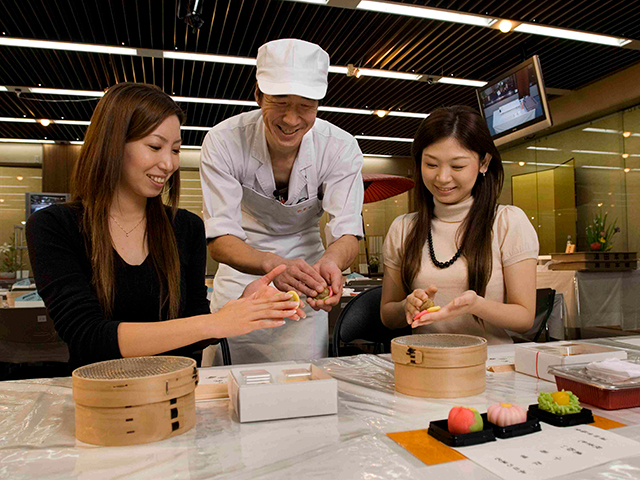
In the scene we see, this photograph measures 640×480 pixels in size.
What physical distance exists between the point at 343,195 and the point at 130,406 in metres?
1.30

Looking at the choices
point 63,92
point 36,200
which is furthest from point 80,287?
point 36,200

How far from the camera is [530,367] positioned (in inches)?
49.1

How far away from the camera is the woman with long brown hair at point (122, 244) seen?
3.83 feet

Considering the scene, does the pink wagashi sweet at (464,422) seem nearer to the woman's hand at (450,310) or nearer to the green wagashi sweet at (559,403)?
the green wagashi sweet at (559,403)

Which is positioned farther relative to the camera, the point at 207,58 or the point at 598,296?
the point at 207,58

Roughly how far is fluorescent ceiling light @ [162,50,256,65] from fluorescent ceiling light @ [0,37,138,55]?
348 mm

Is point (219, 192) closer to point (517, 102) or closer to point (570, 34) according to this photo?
point (517, 102)

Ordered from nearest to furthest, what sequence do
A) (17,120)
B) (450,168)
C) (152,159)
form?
(152,159)
(450,168)
(17,120)

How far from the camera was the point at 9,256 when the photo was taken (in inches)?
345

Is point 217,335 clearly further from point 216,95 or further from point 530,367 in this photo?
point 216,95

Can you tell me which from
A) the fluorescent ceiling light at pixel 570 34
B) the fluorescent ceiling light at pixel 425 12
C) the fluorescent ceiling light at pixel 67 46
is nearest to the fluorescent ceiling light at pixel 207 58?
the fluorescent ceiling light at pixel 67 46

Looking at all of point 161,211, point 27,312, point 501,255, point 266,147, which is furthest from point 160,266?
point 27,312

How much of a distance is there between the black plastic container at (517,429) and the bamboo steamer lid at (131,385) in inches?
19.6

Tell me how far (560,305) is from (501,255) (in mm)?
3104
